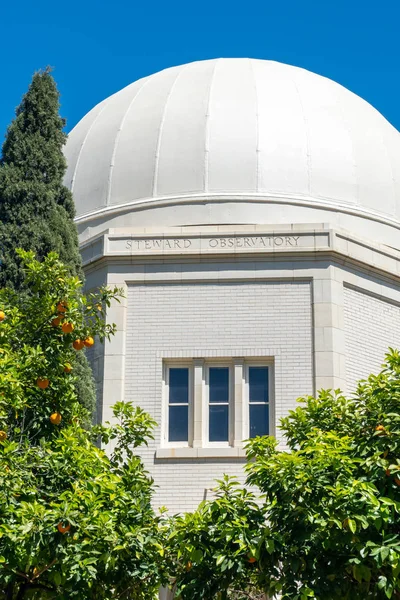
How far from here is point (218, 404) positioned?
21750 millimetres

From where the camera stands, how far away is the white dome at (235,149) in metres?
25.0

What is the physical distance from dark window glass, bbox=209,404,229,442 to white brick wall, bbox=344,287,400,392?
97.7 inches

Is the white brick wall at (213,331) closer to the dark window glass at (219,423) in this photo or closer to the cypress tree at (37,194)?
the dark window glass at (219,423)

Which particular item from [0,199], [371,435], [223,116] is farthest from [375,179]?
[371,435]

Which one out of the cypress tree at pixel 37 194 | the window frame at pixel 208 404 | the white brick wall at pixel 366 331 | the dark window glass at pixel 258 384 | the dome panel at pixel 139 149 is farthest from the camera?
the dome panel at pixel 139 149

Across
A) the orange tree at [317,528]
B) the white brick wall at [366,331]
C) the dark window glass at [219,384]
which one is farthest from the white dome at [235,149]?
the orange tree at [317,528]

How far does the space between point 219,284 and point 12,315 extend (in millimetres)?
8195

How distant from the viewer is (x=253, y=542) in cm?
1313

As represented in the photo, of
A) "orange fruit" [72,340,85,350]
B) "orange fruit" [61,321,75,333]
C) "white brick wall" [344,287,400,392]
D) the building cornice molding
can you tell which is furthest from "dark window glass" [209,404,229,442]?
"orange fruit" [61,321,75,333]

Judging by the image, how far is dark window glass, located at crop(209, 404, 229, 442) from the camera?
21.6 metres

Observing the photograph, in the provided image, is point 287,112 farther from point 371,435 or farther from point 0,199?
point 371,435

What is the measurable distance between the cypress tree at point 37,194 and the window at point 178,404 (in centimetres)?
323

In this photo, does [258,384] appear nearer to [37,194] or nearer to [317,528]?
[37,194]

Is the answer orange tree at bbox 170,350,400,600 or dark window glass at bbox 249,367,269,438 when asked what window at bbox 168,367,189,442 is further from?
orange tree at bbox 170,350,400,600
